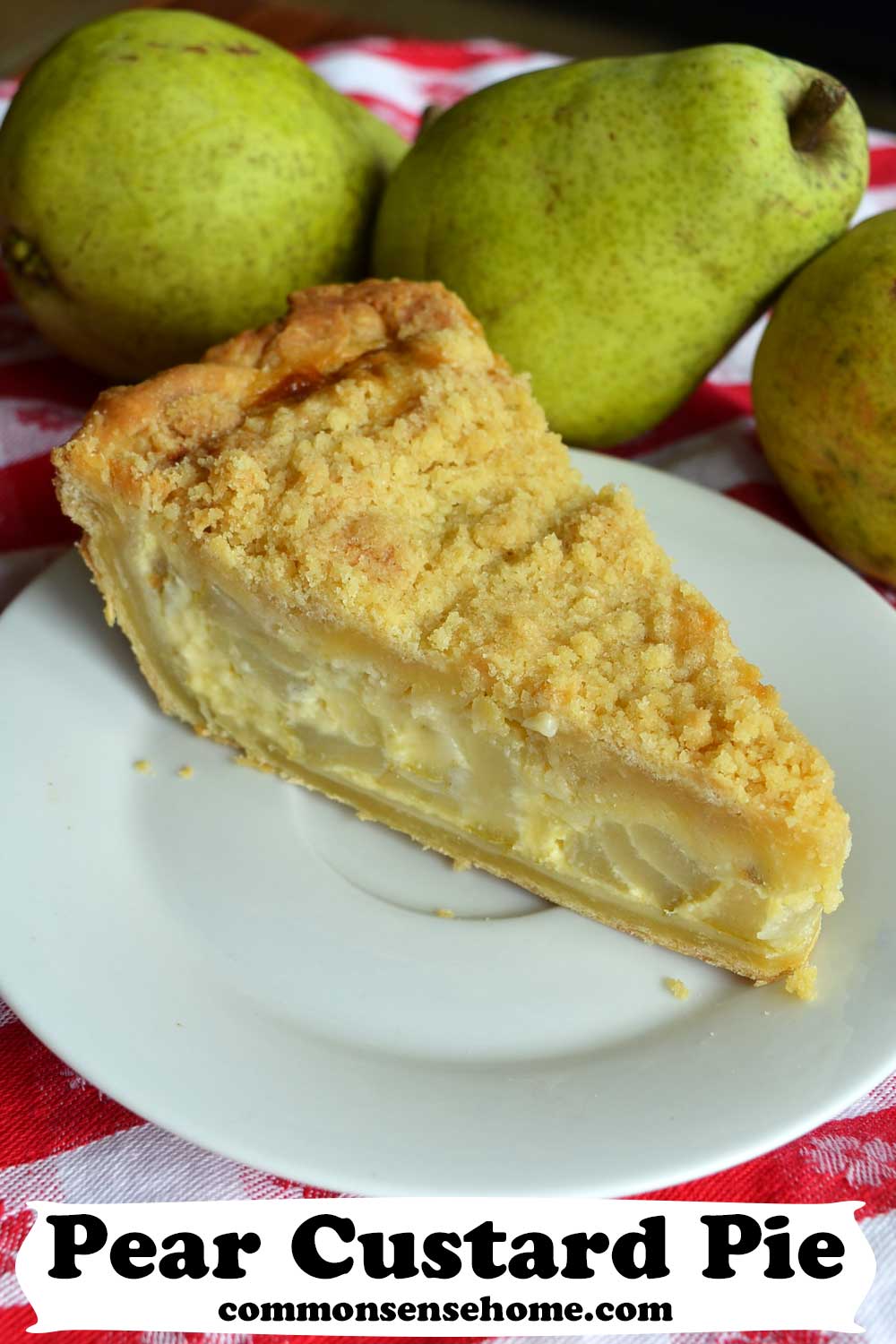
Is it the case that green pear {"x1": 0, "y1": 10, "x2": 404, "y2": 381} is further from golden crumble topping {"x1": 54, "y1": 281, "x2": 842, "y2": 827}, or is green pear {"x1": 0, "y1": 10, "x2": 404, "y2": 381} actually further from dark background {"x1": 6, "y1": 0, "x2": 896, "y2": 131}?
dark background {"x1": 6, "y1": 0, "x2": 896, "y2": 131}

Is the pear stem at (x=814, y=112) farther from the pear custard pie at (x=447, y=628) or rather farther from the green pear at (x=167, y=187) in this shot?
the green pear at (x=167, y=187)

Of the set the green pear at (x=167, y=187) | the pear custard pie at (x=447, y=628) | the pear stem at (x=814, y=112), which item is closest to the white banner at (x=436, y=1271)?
the pear custard pie at (x=447, y=628)

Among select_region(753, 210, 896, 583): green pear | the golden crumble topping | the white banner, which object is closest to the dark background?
select_region(753, 210, 896, 583): green pear

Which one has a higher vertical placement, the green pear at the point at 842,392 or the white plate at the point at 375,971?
the green pear at the point at 842,392

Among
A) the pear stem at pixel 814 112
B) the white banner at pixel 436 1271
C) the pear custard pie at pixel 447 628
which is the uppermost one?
the pear stem at pixel 814 112

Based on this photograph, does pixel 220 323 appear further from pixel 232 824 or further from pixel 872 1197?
pixel 872 1197

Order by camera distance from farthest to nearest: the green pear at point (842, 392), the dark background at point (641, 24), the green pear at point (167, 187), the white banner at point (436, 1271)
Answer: the dark background at point (641, 24) → the green pear at point (167, 187) → the green pear at point (842, 392) → the white banner at point (436, 1271)

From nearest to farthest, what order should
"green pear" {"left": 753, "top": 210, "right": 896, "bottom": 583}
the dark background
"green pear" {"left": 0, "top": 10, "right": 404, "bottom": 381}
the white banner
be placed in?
the white banner
"green pear" {"left": 753, "top": 210, "right": 896, "bottom": 583}
"green pear" {"left": 0, "top": 10, "right": 404, "bottom": 381}
the dark background

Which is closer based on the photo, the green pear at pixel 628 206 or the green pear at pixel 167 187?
the green pear at pixel 628 206
